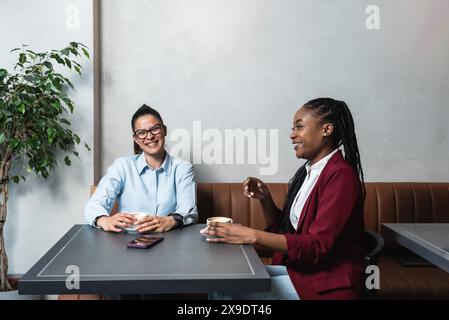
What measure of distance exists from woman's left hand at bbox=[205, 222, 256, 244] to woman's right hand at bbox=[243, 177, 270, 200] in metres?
0.46

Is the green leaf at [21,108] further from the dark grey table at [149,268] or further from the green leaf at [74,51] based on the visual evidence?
the dark grey table at [149,268]

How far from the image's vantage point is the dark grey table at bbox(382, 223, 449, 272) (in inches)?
59.0

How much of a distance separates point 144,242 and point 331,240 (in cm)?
63

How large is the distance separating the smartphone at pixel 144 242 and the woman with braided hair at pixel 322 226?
191 millimetres

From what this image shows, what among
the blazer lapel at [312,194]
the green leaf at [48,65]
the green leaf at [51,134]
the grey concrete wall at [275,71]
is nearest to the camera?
the blazer lapel at [312,194]

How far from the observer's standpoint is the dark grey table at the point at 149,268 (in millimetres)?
1160

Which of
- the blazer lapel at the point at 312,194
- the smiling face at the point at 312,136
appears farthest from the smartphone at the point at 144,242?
the smiling face at the point at 312,136

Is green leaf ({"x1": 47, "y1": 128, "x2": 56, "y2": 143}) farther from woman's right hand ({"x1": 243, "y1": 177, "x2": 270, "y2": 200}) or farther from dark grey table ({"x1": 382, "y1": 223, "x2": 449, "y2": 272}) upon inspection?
dark grey table ({"x1": 382, "y1": 223, "x2": 449, "y2": 272})

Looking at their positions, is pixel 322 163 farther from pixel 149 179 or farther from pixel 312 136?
pixel 149 179

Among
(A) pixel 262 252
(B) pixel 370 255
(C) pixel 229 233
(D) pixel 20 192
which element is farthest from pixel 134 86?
(B) pixel 370 255

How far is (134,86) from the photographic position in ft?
9.48

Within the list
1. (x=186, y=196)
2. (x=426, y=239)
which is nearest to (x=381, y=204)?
(x=426, y=239)

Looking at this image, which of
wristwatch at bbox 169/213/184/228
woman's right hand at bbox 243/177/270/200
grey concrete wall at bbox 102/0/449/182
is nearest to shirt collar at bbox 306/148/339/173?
woman's right hand at bbox 243/177/270/200
